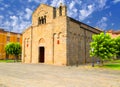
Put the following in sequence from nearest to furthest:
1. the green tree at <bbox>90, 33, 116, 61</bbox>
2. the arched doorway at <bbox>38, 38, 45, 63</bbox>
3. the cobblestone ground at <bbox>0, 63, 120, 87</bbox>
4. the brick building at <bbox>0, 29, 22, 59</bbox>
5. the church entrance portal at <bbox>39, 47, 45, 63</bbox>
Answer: the cobblestone ground at <bbox>0, 63, 120, 87</bbox> < the green tree at <bbox>90, 33, 116, 61</bbox> < the arched doorway at <bbox>38, 38, 45, 63</bbox> < the church entrance portal at <bbox>39, 47, 45, 63</bbox> < the brick building at <bbox>0, 29, 22, 59</bbox>

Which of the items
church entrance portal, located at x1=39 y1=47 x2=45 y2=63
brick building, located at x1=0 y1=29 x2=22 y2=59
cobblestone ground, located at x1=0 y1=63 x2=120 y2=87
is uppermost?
brick building, located at x1=0 y1=29 x2=22 y2=59

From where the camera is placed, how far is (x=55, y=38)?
1377 inches

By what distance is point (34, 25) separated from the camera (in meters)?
40.9

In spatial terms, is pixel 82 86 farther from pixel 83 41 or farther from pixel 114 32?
pixel 114 32

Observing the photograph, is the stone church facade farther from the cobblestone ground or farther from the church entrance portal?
the cobblestone ground

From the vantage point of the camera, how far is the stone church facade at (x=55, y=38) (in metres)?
33.1

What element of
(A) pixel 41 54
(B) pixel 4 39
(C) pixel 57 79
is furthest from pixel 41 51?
(B) pixel 4 39

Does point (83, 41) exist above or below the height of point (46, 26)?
below

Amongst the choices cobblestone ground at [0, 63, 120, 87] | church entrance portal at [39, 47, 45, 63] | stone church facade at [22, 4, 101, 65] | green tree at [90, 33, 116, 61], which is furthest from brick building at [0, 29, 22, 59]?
cobblestone ground at [0, 63, 120, 87]

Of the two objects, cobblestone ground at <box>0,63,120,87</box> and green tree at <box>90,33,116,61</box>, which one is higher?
green tree at <box>90,33,116,61</box>

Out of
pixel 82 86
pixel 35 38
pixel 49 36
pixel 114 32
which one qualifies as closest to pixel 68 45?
pixel 49 36

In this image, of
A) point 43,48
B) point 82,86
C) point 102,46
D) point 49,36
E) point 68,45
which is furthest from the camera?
point 43,48

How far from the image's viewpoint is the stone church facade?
3312cm

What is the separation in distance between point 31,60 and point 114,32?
160 ft
